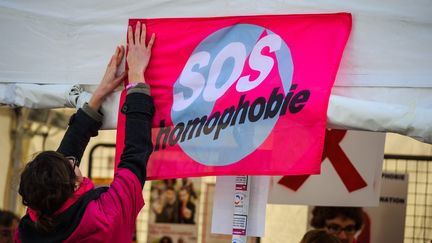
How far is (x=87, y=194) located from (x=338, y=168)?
1.58m

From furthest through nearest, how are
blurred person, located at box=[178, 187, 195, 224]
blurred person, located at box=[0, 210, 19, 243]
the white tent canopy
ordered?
blurred person, located at box=[178, 187, 195, 224]
blurred person, located at box=[0, 210, 19, 243]
the white tent canopy

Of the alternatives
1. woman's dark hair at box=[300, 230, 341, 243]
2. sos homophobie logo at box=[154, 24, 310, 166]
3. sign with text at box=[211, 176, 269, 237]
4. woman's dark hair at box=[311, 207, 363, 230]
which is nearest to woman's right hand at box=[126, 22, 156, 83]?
sos homophobie logo at box=[154, 24, 310, 166]

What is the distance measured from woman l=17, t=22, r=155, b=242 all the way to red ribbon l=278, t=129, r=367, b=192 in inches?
50.5

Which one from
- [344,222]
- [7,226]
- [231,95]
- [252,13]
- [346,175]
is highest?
[252,13]

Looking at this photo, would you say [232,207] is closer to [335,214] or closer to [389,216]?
[335,214]

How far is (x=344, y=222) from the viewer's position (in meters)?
3.80

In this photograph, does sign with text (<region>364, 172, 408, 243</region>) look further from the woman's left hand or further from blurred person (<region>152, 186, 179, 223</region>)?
the woman's left hand

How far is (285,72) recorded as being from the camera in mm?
2367

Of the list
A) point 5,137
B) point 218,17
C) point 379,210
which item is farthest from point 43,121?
point 218,17

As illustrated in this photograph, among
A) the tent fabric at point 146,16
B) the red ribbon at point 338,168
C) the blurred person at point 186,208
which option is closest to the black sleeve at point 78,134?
the tent fabric at point 146,16

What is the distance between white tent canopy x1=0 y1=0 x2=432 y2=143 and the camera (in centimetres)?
224

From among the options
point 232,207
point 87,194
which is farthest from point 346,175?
point 87,194

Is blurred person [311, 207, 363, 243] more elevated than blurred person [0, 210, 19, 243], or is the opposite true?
blurred person [311, 207, 363, 243]

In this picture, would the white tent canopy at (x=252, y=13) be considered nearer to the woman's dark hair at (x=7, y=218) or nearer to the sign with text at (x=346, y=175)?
the sign with text at (x=346, y=175)
